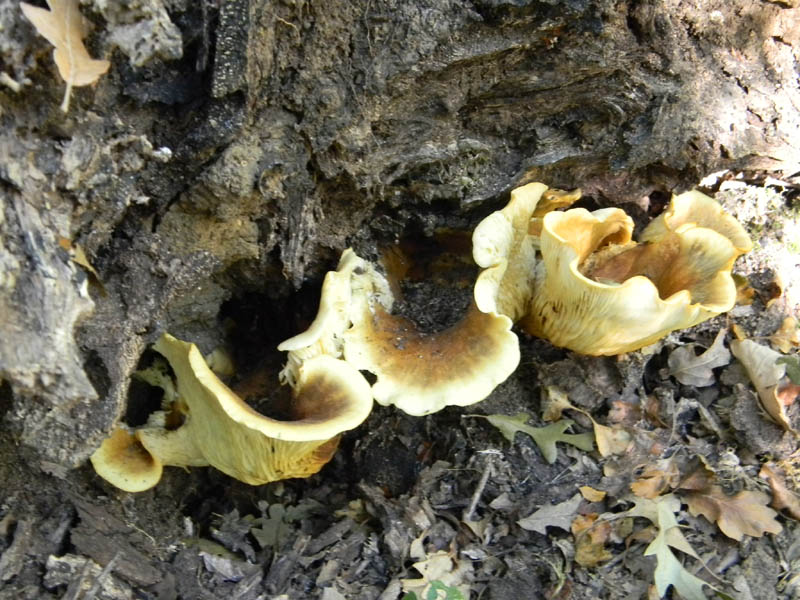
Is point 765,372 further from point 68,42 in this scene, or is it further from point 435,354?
point 68,42

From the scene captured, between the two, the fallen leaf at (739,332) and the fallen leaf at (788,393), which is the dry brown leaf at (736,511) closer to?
the fallen leaf at (788,393)

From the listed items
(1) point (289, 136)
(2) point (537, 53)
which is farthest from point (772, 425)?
(1) point (289, 136)

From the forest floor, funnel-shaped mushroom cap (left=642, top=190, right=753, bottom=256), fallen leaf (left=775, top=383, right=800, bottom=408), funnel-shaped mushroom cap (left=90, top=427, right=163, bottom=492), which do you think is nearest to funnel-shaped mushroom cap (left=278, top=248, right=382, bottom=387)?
the forest floor

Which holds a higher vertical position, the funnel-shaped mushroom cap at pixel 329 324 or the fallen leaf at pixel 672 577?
the funnel-shaped mushroom cap at pixel 329 324

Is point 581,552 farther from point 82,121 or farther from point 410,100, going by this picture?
point 82,121

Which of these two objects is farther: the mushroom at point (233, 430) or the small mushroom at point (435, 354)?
the small mushroom at point (435, 354)

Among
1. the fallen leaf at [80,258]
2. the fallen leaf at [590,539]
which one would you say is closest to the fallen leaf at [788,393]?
the fallen leaf at [590,539]

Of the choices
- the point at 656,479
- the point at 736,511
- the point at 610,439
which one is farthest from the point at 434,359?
the point at 736,511
